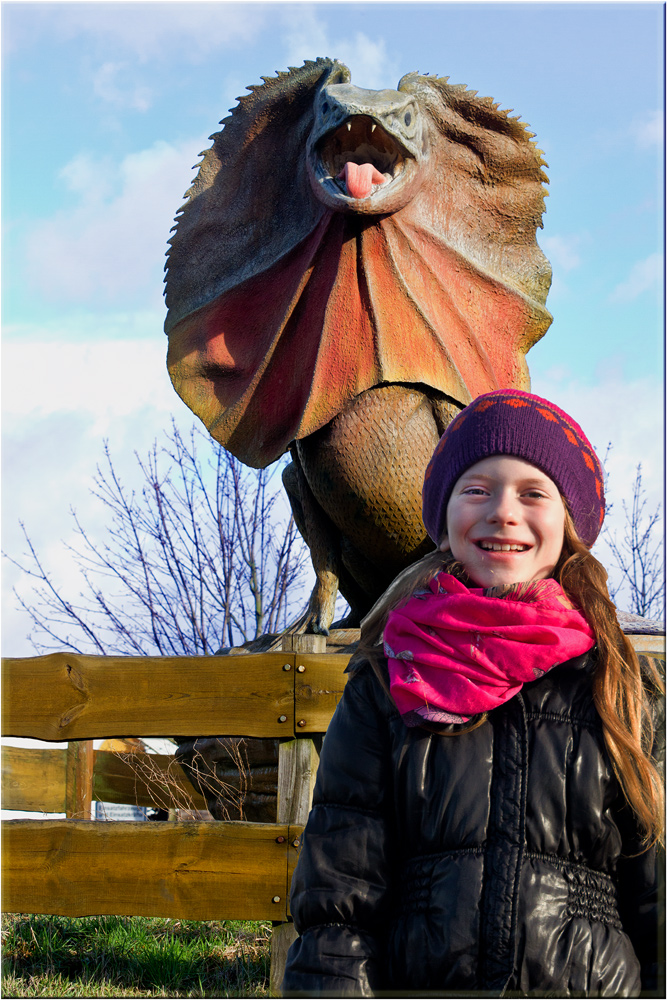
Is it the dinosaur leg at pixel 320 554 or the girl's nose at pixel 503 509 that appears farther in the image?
the dinosaur leg at pixel 320 554

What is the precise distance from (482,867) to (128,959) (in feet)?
10.3


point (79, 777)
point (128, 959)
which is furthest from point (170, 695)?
point (79, 777)

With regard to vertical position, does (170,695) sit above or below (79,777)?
above

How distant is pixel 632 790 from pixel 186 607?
9.16 meters

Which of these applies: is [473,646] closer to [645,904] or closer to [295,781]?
[645,904]

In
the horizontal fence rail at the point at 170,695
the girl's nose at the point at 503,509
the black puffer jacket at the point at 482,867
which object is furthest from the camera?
the horizontal fence rail at the point at 170,695

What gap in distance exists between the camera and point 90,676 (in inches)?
141

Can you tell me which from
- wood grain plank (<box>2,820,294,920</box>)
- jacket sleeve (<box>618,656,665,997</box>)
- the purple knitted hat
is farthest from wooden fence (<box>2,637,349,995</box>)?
jacket sleeve (<box>618,656,665,997</box>)

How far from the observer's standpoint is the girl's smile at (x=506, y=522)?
1787mm

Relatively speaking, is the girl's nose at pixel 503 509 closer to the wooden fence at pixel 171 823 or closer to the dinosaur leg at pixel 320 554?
the wooden fence at pixel 171 823

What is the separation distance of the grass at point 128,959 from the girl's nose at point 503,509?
2.81m

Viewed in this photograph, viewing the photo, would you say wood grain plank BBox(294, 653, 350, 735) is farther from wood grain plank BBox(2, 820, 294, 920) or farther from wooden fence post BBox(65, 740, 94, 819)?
wooden fence post BBox(65, 740, 94, 819)

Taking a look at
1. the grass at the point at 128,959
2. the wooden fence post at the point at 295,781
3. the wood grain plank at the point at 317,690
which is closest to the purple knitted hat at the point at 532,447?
the wood grain plank at the point at 317,690

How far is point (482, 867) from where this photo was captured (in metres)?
1.53
